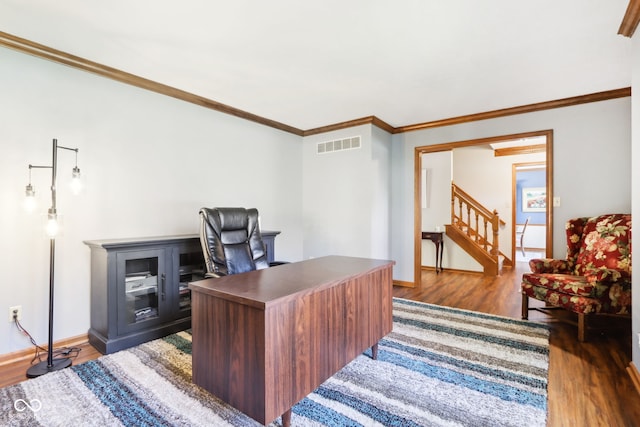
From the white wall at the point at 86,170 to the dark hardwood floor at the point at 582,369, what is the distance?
56cm

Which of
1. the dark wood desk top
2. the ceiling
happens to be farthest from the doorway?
the dark wood desk top

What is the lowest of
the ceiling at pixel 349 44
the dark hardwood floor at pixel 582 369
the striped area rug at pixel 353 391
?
the striped area rug at pixel 353 391

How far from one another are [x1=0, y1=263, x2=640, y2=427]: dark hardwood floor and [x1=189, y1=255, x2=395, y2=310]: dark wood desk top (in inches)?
49.5

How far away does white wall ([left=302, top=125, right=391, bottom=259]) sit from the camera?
4.02 meters

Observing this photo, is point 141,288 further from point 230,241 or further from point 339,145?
point 339,145

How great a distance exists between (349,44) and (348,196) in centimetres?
221

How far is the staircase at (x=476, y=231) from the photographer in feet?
17.2

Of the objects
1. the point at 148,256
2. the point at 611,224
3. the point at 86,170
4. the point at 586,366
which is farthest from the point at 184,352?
the point at 611,224

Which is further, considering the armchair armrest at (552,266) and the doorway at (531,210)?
the doorway at (531,210)

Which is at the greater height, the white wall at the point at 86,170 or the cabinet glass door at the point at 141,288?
the white wall at the point at 86,170

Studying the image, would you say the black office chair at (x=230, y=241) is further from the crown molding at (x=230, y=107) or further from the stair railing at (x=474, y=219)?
the stair railing at (x=474, y=219)

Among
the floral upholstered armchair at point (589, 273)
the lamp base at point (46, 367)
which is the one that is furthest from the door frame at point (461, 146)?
the lamp base at point (46, 367)

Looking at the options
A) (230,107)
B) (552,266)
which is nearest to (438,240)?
(552,266)

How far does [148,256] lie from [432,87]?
3031 mm
